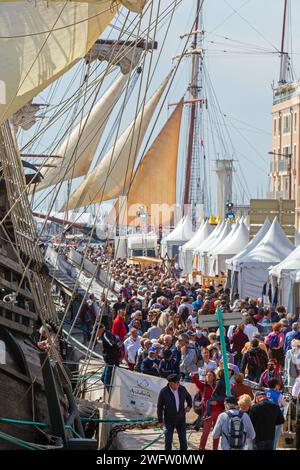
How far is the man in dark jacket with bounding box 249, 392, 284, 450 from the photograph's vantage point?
12930 mm

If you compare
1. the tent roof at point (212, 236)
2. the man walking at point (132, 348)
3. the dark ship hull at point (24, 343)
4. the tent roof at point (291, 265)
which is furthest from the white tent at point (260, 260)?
the dark ship hull at point (24, 343)

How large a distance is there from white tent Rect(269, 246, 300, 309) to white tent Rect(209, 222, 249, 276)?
9.56m

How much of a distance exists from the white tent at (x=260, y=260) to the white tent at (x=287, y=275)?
2.98 meters

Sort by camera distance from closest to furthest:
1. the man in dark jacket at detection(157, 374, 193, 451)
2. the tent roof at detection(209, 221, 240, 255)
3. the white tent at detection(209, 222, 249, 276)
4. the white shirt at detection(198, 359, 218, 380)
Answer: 1. the man in dark jacket at detection(157, 374, 193, 451)
2. the white shirt at detection(198, 359, 218, 380)
3. the white tent at detection(209, 222, 249, 276)
4. the tent roof at detection(209, 221, 240, 255)

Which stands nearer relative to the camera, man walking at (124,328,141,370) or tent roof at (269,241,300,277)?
man walking at (124,328,141,370)

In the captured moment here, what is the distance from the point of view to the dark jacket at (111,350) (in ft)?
63.5

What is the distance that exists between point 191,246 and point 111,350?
26.1 metres

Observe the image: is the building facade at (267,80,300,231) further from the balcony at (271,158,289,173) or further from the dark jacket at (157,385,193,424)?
the dark jacket at (157,385,193,424)

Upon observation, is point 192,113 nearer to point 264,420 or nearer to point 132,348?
point 132,348

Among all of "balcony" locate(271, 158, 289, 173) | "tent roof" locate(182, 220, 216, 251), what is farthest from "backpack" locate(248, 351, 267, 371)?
"balcony" locate(271, 158, 289, 173)

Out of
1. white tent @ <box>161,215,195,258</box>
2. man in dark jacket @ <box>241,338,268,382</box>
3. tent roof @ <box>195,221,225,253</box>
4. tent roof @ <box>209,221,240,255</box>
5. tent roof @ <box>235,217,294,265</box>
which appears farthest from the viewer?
white tent @ <box>161,215,195,258</box>

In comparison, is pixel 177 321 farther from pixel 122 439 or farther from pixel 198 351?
pixel 122 439

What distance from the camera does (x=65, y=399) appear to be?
1558cm
